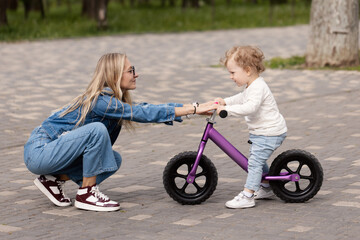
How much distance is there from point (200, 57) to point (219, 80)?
4.08m

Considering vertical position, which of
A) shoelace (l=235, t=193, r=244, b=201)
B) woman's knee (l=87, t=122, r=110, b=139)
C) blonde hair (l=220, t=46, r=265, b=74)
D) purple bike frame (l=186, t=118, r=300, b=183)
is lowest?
shoelace (l=235, t=193, r=244, b=201)

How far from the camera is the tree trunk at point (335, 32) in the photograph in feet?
47.9

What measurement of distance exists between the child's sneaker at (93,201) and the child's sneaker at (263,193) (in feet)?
3.41

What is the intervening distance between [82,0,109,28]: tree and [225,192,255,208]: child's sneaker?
2016 cm

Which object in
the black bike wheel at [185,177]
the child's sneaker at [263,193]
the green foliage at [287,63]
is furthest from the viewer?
the green foliage at [287,63]

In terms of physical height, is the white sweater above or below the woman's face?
below

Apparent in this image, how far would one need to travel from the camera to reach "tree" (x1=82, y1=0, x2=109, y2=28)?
25709mm

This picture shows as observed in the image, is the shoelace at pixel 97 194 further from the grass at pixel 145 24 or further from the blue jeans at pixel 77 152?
the grass at pixel 145 24

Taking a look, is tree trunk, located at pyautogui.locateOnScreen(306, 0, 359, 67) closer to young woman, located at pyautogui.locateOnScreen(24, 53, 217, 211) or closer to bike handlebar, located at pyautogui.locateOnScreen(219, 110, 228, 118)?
young woman, located at pyautogui.locateOnScreen(24, 53, 217, 211)

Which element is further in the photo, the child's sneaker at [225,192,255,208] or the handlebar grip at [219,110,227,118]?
the child's sneaker at [225,192,255,208]

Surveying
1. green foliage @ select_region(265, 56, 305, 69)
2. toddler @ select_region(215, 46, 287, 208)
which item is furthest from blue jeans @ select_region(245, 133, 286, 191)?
green foliage @ select_region(265, 56, 305, 69)

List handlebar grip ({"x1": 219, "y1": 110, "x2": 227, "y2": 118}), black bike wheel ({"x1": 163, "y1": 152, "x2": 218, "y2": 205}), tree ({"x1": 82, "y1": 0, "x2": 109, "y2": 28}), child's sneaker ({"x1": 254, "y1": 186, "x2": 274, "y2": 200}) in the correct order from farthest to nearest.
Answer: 1. tree ({"x1": 82, "y1": 0, "x2": 109, "y2": 28})
2. child's sneaker ({"x1": 254, "y1": 186, "x2": 274, "y2": 200})
3. black bike wheel ({"x1": 163, "y1": 152, "x2": 218, "y2": 205})
4. handlebar grip ({"x1": 219, "y1": 110, "x2": 227, "y2": 118})

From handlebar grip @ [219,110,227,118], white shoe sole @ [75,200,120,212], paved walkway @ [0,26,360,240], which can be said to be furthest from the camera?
white shoe sole @ [75,200,120,212]

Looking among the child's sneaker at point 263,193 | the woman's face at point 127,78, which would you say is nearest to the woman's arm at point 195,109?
the woman's face at point 127,78
